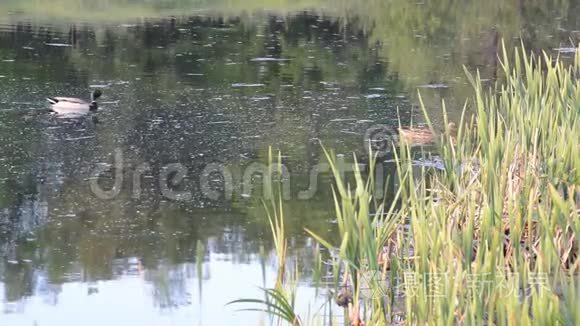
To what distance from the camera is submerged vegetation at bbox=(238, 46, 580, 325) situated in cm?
381

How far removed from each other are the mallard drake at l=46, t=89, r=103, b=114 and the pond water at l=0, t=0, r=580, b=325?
0.10 meters

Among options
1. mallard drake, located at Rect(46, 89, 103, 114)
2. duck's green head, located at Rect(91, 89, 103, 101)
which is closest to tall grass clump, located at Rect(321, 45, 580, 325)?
mallard drake, located at Rect(46, 89, 103, 114)

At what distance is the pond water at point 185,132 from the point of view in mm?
6211

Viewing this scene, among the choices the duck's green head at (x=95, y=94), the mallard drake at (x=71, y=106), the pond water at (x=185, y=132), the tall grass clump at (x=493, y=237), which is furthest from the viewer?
the duck's green head at (x=95, y=94)

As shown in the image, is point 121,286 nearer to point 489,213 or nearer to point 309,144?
point 489,213

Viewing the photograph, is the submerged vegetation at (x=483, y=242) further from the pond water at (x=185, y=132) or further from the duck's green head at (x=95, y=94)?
the duck's green head at (x=95, y=94)

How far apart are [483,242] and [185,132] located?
6157 mm

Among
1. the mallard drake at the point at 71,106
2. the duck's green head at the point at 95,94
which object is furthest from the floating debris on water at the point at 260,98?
the mallard drake at the point at 71,106

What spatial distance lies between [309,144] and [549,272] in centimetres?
559

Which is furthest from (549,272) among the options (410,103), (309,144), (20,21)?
(20,21)

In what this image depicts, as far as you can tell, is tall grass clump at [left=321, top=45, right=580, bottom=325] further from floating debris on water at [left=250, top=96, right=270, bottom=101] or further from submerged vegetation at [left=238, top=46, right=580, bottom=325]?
floating debris on water at [left=250, top=96, right=270, bottom=101]

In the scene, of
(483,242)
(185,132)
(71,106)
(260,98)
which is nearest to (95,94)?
(71,106)

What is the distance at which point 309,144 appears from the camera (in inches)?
383

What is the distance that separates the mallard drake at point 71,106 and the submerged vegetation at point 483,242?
482cm
